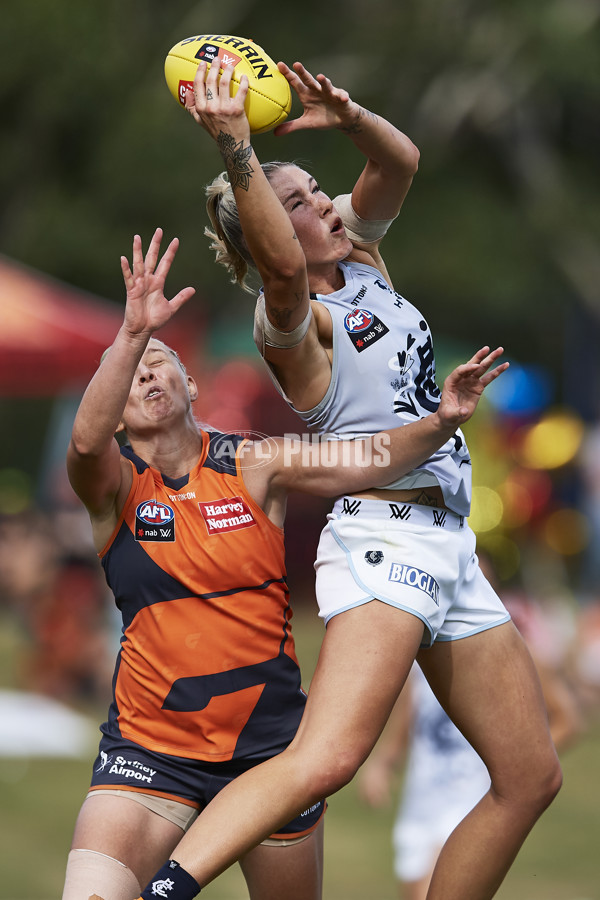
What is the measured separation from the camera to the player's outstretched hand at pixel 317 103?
325 cm

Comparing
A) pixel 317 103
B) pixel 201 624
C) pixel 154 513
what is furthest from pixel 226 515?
pixel 317 103

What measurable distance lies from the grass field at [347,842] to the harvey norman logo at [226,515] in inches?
120

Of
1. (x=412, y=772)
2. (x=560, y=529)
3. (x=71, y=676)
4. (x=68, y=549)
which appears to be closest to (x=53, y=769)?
(x=71, y=676)

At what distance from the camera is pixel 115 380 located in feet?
9.77

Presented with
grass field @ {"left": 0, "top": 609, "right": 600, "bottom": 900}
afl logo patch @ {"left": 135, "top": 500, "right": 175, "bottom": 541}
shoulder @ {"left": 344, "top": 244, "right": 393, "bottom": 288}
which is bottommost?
grass field @ {"left": 0, "top": 609, "right": 600, "bottom": 900}

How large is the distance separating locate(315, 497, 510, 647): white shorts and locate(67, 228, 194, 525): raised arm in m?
0.67

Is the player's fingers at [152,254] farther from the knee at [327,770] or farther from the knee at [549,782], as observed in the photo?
the knee at [549,782]

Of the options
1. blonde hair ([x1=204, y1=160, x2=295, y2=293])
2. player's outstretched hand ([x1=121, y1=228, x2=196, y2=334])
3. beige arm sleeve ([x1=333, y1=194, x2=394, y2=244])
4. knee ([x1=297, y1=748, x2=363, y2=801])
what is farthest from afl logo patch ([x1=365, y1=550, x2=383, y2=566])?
beige arm sleeve ([x1=333, y1=194, x2=394, y2=244])

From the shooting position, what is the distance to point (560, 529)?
16391 mm

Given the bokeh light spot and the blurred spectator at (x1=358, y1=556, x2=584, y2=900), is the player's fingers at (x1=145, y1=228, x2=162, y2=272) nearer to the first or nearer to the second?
the blurred spectator at (x1=358, y1=556, x2=584, y2=900)

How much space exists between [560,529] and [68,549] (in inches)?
329

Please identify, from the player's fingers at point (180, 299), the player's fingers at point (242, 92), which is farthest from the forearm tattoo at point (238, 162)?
the player's fingers at point (180, 299)

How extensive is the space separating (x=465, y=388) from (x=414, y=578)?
531mm

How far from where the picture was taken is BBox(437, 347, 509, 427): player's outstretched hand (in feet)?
9.82
